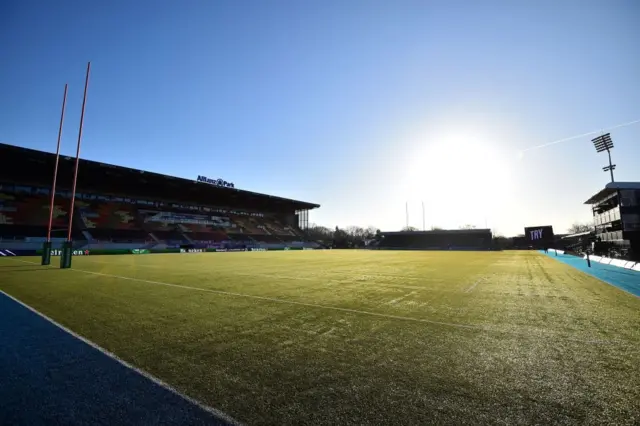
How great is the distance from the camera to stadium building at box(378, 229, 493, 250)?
238 feet

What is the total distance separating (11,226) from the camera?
35.1m

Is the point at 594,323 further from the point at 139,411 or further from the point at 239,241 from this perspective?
the point at 239,241

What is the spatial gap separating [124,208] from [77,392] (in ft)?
186

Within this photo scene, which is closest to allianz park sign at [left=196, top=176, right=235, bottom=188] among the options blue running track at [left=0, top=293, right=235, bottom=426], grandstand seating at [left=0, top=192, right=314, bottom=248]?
grandstand seating at [left=0, top=192, right=314, bottom=248]

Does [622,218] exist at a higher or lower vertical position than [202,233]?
higher

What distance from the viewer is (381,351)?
14.2 ft

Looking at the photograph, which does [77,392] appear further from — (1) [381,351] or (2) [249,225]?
(2) [249,225]

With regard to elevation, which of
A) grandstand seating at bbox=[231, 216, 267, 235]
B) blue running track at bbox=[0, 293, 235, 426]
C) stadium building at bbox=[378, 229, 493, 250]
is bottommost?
blue running track at bbox=[0, 293, 235, 426]

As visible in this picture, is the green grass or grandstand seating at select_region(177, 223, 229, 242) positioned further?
grandstand seating at select_region(177, 223, 229, 242)

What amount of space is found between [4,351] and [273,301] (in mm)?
5095

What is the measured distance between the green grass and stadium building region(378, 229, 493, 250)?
6938 cm

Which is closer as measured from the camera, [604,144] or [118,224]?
[604,144]

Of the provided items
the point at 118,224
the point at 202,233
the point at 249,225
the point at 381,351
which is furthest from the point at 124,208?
the point at 381,351

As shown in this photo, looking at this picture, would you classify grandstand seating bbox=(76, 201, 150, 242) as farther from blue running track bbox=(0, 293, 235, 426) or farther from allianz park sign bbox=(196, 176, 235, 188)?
blue running track bbox=(0, 293, 235, 426)
